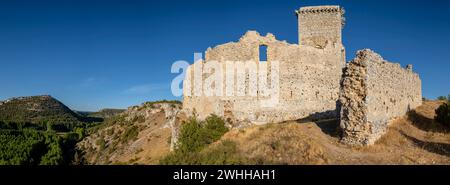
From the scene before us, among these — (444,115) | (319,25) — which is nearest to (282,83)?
(319,25)

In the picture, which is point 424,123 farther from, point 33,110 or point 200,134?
point 33,110

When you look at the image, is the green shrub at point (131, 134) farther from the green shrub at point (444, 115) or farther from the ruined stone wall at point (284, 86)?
the green shrub at point (444, 115)

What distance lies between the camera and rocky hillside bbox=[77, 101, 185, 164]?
3213cm

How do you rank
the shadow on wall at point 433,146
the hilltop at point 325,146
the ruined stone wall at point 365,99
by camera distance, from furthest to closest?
1. the ruined stone wall at point 365,99
2. the shadow on wall at point 433,146
3. the hilltop at point 325,146

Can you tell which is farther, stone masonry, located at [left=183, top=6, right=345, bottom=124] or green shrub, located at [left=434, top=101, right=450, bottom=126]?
stone masonry, located at [left=183, top=6, right=345, bottom=124]

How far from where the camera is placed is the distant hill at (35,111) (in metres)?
84.9

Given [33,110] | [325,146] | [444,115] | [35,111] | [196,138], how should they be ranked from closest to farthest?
[325,146] < [196,138] < [444,115] < [35,111] < [33,110]

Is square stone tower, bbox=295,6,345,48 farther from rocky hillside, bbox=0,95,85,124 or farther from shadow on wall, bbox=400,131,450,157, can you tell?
rocky hillside, bbox=0,95,85,124

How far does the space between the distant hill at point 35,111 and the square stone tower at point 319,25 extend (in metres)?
68.0

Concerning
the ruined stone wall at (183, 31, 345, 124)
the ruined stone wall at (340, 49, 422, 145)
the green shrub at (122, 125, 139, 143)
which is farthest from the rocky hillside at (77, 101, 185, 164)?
the ruined stone wall at (340, 49, 422, 145)

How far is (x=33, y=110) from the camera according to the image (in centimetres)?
9206

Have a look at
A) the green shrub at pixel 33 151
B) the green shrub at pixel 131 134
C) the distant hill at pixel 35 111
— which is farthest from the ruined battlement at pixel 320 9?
the distant hill at pixel 35 111

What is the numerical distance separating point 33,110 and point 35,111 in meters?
0.62

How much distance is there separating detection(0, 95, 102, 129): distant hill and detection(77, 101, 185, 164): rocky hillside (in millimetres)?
35993
